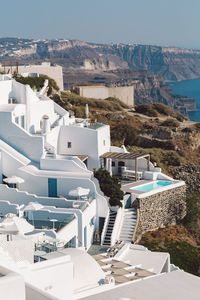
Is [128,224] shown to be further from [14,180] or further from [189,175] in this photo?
[189,175]

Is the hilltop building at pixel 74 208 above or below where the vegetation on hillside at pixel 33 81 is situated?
below

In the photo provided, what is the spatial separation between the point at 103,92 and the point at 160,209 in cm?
4520

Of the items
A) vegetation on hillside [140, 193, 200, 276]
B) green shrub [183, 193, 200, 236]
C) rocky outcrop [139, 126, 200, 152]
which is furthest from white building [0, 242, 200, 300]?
rocky outcrop [139, 126, 200, 152]

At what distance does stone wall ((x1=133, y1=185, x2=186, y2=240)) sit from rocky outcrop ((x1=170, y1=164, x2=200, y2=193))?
24.0 feet

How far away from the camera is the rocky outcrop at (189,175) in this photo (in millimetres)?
38000

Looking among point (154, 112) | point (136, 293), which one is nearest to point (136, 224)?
point (136, 293)

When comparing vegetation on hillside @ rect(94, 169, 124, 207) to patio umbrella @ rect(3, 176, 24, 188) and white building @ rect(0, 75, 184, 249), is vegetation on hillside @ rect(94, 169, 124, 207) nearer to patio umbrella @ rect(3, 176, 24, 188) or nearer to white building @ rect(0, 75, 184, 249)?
white building @ rect(0, 75, 184, 249)

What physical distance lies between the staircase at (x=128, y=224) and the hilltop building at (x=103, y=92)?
43.2m

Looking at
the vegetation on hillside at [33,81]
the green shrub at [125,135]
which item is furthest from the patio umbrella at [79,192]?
the green shrub at [125,135]

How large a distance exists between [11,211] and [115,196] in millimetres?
5111

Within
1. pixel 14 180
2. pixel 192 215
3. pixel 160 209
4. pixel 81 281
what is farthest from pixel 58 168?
pixel 81 281

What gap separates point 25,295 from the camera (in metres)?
11.0

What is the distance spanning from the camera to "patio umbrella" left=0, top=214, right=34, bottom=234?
2044 cm

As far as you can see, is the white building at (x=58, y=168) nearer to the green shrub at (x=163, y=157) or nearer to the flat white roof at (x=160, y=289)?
the flat white roof at (x=160, y=289)
